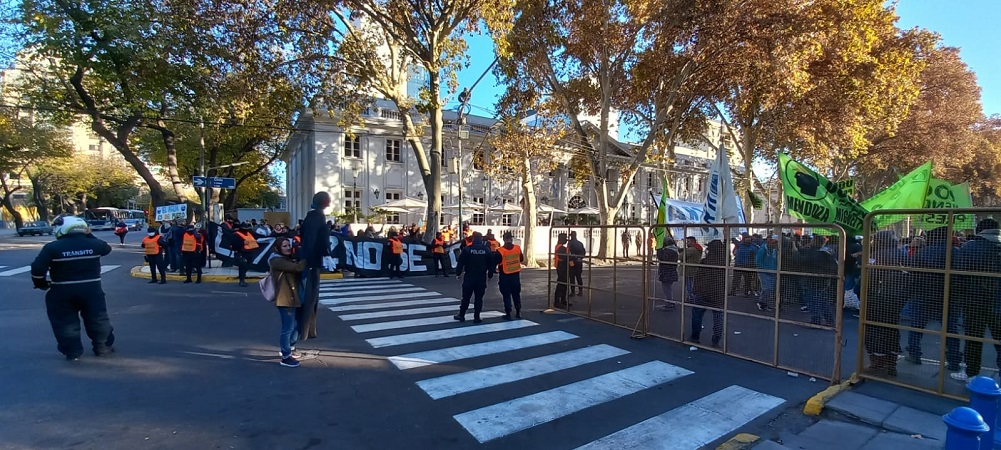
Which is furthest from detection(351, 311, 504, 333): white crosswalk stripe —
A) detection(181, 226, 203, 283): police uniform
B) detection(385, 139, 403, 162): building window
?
detection(385, 139, 403, 162): building window

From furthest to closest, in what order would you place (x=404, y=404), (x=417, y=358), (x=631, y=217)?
(x=631, y=217)
(x=417, y=358)
(x=404, y=404)

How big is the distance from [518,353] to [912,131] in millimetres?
30341

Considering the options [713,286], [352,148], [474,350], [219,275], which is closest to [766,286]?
[713,286]

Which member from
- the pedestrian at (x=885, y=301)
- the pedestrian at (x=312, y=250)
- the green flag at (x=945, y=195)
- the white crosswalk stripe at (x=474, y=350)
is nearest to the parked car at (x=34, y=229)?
the pedestrian at (x=312, y=250)

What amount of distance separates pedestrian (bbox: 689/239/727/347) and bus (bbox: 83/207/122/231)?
200 feet

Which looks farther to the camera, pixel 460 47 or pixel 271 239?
pixel 460 47

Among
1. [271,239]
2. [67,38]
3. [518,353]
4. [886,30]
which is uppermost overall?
[886,30]

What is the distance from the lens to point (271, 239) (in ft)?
50.0

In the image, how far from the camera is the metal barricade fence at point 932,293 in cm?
482

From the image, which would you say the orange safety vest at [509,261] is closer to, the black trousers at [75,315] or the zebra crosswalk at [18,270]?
the black trousers at [75,315]

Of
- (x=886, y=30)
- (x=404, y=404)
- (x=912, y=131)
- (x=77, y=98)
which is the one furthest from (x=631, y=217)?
(x=404, y=404)

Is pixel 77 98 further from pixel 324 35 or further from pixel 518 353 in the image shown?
pixel 518 353

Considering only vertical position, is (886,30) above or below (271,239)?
above

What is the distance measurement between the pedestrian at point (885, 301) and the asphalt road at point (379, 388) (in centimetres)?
81
